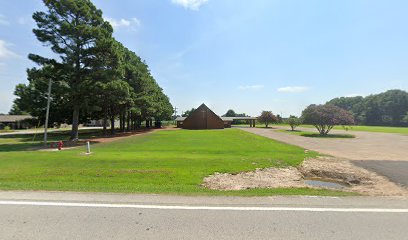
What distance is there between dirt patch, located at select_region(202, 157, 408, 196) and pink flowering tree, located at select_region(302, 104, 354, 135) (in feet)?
102

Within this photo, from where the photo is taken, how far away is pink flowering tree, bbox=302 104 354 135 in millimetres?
39688

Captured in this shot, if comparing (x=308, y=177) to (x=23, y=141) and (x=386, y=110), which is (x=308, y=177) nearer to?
(x=23, y=141)

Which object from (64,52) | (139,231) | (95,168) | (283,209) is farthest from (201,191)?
(64,52)

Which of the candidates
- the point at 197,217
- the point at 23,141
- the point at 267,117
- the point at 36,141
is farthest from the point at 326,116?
the point at 197,217

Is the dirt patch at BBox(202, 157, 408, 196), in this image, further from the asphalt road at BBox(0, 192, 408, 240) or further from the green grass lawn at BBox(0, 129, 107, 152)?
the green grass lawn at BBox(0, 129, 107, 152)

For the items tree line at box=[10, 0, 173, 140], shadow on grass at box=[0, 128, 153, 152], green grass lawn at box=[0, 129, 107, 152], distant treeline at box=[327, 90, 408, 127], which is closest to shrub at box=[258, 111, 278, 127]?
shadow on grass at box=[0, 128, 153, 152]

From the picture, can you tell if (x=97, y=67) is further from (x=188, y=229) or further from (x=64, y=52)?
(x=188, y=229)

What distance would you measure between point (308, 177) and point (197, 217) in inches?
254

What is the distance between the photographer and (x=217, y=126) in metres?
64.3

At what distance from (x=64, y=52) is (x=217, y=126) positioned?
44.5m

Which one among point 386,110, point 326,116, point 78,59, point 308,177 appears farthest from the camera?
point 386,110

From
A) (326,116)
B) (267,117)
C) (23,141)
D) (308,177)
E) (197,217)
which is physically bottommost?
(308,177)

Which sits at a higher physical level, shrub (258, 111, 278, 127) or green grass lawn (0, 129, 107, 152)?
shrub (258, 111, 278, 127)

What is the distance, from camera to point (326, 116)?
4019 cm
